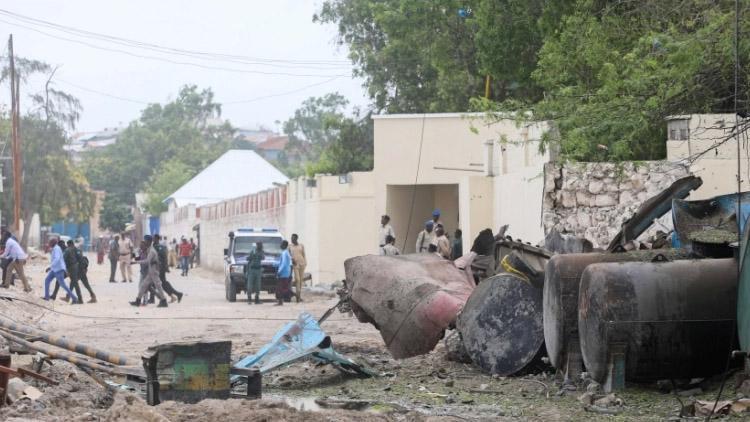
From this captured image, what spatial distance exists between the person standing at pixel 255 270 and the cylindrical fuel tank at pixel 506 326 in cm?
1501

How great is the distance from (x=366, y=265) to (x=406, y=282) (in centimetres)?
89

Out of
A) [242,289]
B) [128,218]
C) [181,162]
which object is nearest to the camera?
[242,289]

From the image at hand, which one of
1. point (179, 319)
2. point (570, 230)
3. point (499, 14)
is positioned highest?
point (499, 14)

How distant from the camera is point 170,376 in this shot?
9883 mm

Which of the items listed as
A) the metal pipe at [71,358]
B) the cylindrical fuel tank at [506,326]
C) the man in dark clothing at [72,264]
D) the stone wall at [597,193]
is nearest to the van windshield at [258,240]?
the man in dark clothing at [72,264]

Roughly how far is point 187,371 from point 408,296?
165 inches

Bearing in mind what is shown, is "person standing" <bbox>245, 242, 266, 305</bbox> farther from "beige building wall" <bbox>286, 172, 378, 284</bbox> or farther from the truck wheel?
"beige building wall" <bbox>286, 172, 378, 284</bbox>

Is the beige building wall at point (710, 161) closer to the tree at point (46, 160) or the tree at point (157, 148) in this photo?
the tree at point (46, 160)

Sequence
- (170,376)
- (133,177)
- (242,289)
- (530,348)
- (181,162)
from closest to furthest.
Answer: (170,376) → (530,348) → (242,289) → (181,162) → (133,177)

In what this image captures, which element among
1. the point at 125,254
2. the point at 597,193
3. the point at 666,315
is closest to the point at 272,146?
the point at 125,254

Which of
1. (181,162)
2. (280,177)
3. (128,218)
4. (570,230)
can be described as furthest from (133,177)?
(570,230)

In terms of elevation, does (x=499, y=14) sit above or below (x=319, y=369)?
above

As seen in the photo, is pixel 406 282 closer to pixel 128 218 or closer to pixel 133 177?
pixel 128 218

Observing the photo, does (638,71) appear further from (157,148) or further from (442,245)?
(157,148)
